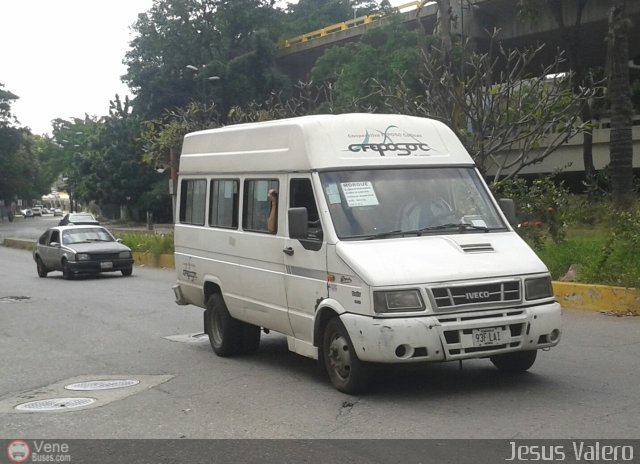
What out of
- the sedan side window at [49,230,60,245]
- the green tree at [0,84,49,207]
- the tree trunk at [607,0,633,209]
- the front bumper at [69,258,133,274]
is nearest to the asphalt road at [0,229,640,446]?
the front bumper at [69,258,133,274]

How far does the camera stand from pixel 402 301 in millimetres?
6992

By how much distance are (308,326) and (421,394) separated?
1.23m

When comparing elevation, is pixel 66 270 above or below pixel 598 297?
below

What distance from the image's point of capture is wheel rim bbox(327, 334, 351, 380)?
745cm

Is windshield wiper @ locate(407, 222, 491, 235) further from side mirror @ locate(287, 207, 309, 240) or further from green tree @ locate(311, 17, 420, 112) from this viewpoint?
green tree @ locate(311, 17, 420, 112)

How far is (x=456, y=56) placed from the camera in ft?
113

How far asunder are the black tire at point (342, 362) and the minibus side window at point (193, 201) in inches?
128

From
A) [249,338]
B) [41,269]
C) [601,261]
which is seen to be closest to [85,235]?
[41,269]

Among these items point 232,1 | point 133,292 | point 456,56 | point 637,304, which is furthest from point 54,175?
point 637,304

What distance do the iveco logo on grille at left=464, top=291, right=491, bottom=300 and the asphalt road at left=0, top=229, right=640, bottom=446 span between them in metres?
0.86

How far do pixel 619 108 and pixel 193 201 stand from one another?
17.8 metres

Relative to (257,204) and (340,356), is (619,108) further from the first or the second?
(340,356)

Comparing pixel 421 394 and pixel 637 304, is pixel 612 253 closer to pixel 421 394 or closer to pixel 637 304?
pixel 637 304

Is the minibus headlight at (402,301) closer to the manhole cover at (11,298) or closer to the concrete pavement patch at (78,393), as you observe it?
the concrete pavement patch at (78,393)
